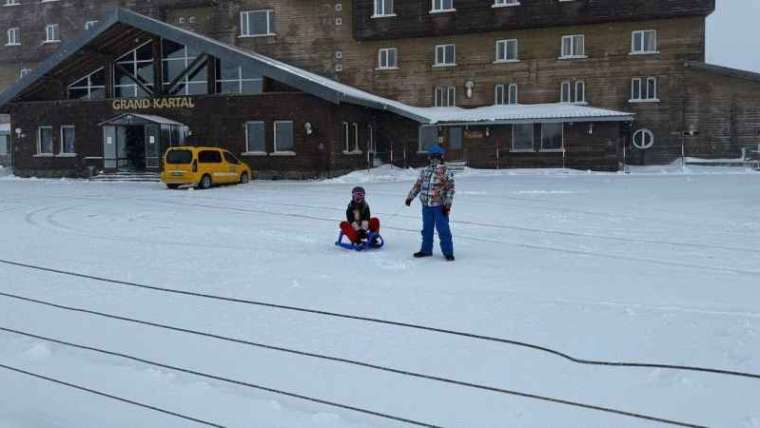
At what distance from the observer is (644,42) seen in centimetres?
3469

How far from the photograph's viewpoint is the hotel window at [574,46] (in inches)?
1406

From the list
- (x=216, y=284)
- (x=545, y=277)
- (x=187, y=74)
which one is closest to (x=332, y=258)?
(x=216, y=284)

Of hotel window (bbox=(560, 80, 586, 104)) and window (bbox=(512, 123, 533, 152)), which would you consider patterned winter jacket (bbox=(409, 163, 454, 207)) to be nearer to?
window (bbox=(512, 123, 533, 152))

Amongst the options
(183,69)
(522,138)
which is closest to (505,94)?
(522,138)

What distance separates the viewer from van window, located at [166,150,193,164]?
24859 mm

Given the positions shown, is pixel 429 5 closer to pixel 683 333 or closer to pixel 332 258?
pixel 332 258

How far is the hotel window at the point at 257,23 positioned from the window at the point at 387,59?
6635mm

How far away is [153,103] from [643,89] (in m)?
23.1

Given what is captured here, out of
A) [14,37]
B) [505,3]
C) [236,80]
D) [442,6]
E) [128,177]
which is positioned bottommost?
[128,177]

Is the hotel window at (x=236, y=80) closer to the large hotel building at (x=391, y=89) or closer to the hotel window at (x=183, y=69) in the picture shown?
the large hotel building at (x=391, y=89)

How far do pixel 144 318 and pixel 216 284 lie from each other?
4.97ft

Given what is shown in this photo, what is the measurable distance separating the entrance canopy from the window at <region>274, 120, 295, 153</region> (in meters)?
4.50

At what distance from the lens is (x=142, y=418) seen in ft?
15.3

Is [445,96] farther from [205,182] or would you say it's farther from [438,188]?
[438,188]
